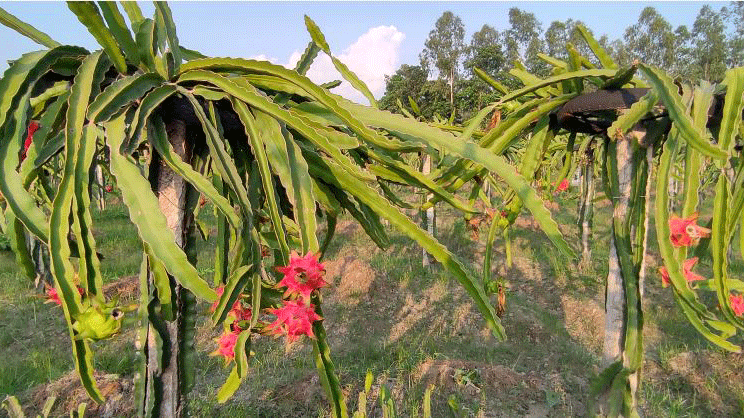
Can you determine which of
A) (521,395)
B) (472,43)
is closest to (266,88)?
(521,395)

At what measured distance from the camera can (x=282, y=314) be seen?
698mm

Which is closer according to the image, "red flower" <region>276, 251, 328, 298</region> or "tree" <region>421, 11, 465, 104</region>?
"red flower" <region>276, 251, 328, 298</region>

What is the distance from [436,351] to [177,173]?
250 centimetres

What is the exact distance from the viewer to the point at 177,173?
2.60 feet

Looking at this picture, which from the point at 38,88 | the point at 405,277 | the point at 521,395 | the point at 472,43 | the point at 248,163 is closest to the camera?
the point at 38,88

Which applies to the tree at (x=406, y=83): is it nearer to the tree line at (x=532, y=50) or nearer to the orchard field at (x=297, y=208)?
the tree line at (x=532, y=50)

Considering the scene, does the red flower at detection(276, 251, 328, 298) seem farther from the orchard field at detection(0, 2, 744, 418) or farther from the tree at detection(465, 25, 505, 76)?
the tree at detection(465, 25, 505, 76)

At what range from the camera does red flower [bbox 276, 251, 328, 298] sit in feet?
2.19

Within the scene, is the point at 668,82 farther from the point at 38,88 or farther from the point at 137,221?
the point at 38,88

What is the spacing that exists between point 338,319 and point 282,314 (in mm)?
3010

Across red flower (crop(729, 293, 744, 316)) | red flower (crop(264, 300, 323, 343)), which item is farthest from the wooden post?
red flower (crop(729, 293, 744, 316))

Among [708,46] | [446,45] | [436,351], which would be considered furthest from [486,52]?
[436,351]

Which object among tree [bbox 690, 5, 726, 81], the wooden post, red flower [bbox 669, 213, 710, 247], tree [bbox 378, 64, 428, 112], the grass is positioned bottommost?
the grass

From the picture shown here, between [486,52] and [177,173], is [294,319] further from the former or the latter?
[486,52]
